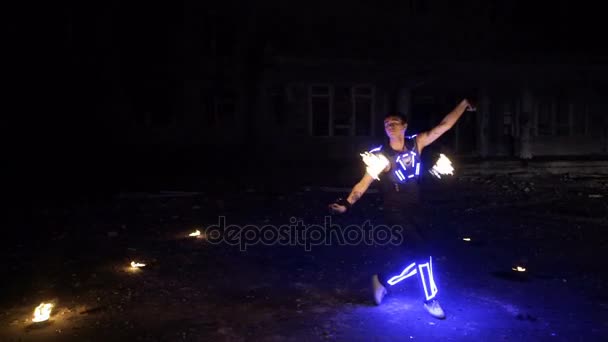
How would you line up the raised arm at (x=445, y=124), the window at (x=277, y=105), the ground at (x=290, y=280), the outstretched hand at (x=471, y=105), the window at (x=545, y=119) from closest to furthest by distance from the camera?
the ground at (x=290, y=280), the outstretched hand at (x=471, y=105), the raised arm at (x=445, y=124), the window at (x=277, y=105), the window at (x=545, y=119)

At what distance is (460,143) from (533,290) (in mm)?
16348

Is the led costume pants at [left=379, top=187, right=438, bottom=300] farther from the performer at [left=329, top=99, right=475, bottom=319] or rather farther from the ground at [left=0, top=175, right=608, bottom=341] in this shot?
the ground at [left=0, top=175, right=608, bottom=341]

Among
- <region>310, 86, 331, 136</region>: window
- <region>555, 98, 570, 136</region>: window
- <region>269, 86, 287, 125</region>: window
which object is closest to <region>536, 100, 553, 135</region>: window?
<region>555, 98, 570, 136</region>: window

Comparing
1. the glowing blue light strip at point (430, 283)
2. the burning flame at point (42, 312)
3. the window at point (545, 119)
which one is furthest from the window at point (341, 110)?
the burning flame at point (42, 312)

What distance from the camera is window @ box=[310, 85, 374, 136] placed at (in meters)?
19.7

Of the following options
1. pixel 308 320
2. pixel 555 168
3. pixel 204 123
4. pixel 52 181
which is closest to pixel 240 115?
pixel 204 123

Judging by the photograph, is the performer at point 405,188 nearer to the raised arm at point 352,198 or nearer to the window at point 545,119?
the raised arm at point 352,198

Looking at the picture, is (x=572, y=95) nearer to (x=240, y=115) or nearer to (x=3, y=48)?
(x=240, y=115)

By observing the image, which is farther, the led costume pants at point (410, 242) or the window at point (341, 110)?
the window at point (341, 110)

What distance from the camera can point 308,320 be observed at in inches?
189

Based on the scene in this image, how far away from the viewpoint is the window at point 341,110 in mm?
19672

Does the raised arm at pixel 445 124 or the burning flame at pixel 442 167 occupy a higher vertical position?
the raised arm at pixel 445 124

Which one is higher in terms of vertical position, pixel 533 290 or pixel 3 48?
pixel 3 48

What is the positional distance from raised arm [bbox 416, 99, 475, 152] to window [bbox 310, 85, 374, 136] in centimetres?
1450
